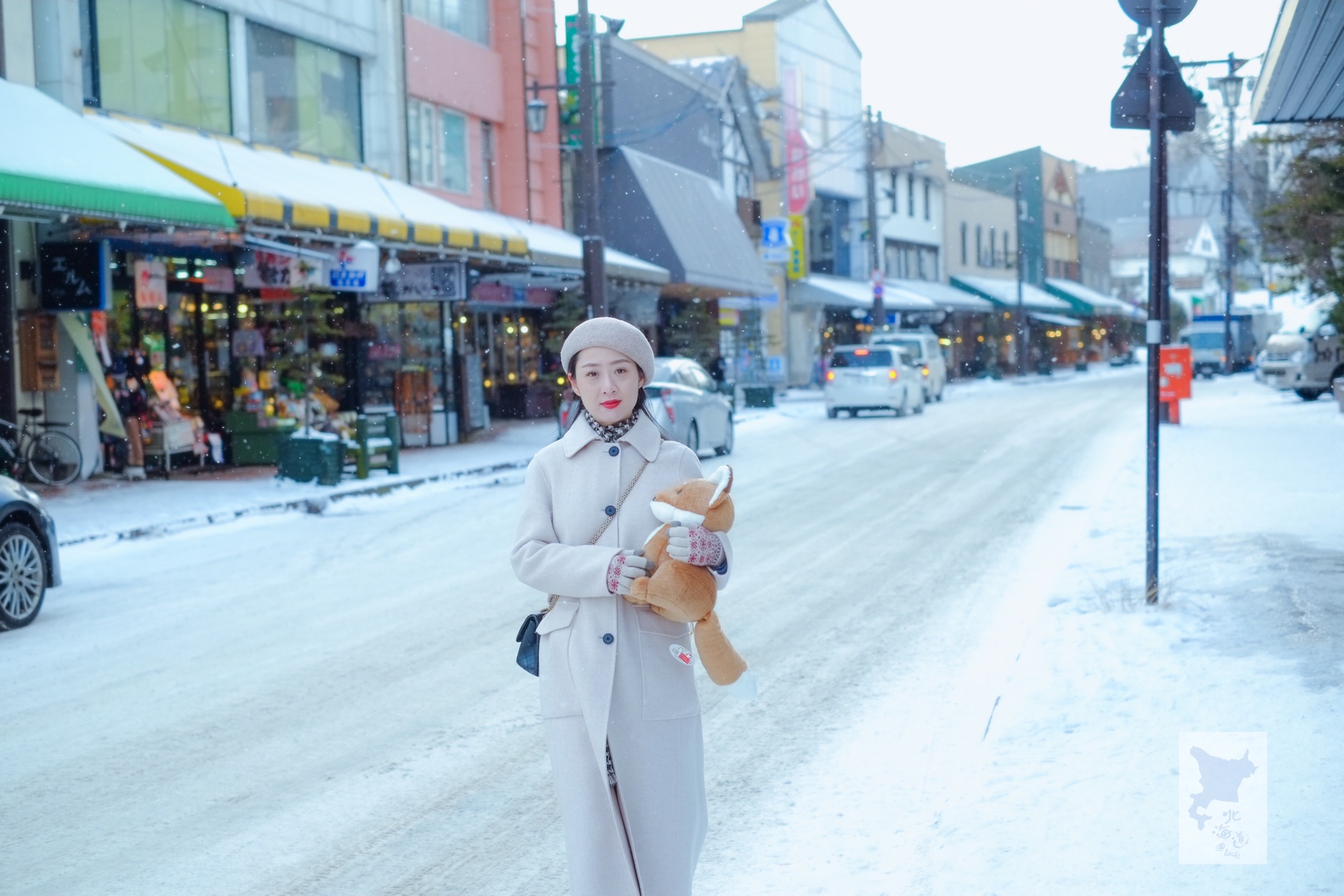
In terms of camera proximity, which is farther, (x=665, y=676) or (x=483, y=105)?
(x=483, y=105)

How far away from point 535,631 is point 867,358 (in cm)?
2844

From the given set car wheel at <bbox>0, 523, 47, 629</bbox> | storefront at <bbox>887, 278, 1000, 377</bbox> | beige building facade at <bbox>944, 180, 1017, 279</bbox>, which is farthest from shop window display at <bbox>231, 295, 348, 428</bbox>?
beige building facade at <bbox>944, 180, 1017, 279</bbox>

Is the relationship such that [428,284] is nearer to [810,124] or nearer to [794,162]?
[794,162]

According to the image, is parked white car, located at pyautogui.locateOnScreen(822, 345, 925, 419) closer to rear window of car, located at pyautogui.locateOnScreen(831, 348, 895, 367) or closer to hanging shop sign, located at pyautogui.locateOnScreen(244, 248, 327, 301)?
→ rear window of car, located at pyautogui.locateOnScreen(831, 348, 895, 367)

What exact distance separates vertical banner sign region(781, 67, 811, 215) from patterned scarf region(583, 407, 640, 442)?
145ft

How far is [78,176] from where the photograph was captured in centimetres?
1419

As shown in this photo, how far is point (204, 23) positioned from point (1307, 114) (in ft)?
48.6

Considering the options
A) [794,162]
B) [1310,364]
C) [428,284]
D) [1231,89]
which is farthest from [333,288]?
[794,162]

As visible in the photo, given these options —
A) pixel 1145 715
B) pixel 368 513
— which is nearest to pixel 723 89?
pixel 368 513

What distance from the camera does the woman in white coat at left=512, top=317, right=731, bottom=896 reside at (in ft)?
11.3

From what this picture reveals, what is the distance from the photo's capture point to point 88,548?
1291 centimetres

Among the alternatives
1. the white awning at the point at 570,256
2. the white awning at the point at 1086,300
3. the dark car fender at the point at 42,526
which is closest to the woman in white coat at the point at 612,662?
the dark car fender at the point at 42,526

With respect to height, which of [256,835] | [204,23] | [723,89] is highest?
[723,89]

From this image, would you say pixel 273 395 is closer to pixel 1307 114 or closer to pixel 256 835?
pixel 1307 114
